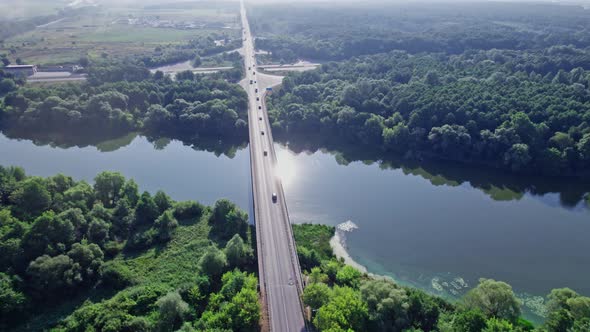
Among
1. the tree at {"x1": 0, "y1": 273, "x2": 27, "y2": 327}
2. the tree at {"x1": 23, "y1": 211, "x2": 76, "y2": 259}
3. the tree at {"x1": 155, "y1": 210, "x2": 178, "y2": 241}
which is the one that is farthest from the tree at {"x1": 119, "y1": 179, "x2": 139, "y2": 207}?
the tree at {"x1": 0, "y1": 273, "x2": 27, "y2": 327}

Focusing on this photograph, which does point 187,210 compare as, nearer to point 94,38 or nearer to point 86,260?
point 86,260

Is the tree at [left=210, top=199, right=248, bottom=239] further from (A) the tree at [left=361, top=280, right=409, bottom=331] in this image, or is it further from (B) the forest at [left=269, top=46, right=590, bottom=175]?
(B) the forest at [left=269, top=46, right=590, bottom=175]

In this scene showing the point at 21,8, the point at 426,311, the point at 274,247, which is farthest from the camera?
the point at 21,8

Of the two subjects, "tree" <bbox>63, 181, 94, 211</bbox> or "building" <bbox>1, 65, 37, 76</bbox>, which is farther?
"building" <bbox>1, 65, 37, 76</bbox>

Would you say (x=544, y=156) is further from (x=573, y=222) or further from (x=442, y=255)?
(x=442, y=255)

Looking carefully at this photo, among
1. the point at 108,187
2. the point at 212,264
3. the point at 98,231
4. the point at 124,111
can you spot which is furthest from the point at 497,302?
the point at 124,111

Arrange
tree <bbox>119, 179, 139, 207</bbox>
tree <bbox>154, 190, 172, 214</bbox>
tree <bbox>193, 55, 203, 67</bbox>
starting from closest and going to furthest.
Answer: tree <bbox>154, 190, 172, 214</bbox> → tree <bbox>119, 179, 139, 207</bbox> → tree <bbox>193, 55, 203, 67</bbox>
